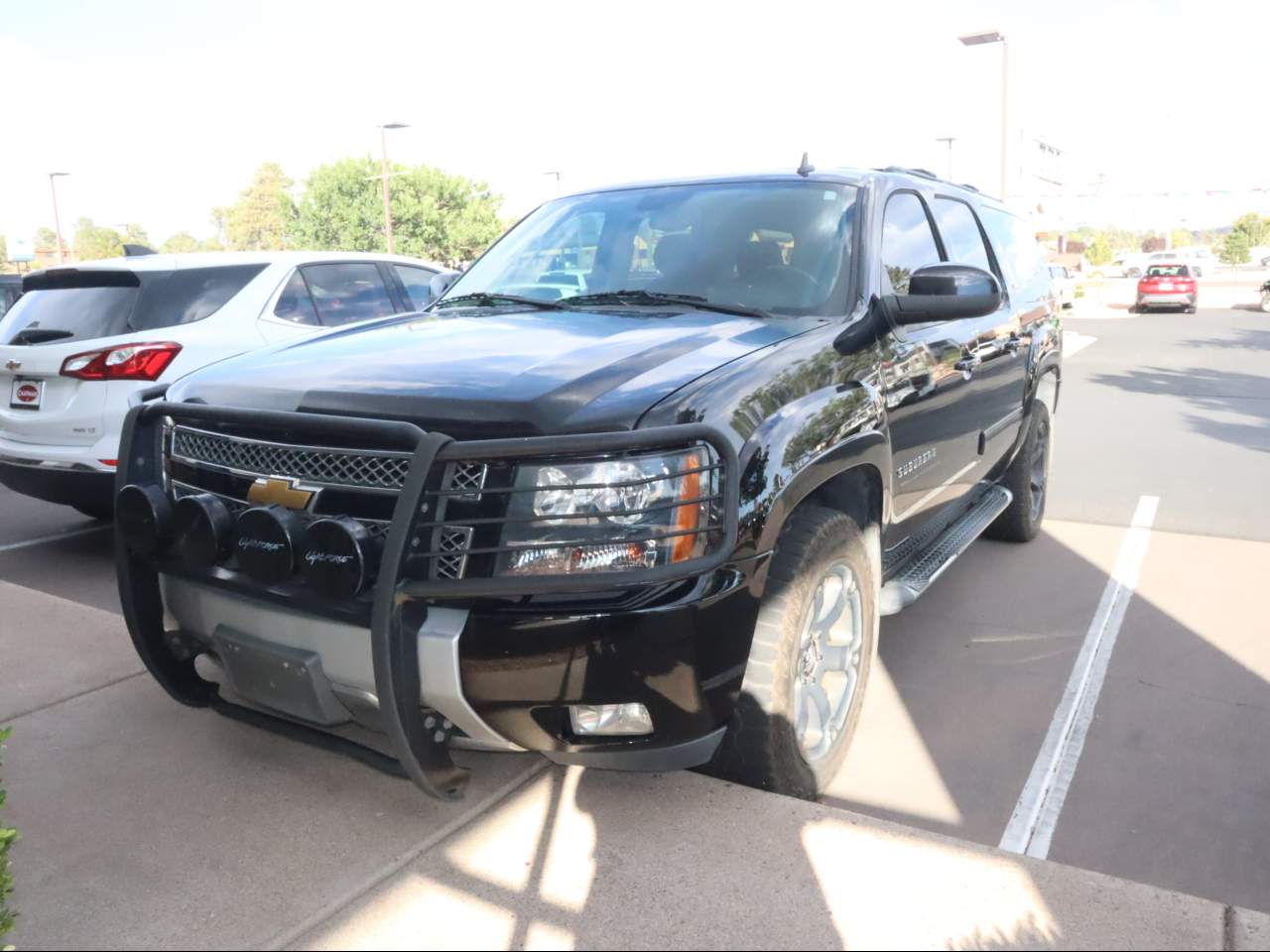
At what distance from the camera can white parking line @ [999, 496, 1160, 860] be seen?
316cm

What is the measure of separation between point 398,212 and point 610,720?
193 ft

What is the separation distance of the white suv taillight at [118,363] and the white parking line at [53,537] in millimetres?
1372

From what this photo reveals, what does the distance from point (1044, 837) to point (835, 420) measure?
4.57ft

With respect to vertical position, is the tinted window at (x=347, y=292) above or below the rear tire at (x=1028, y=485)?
above

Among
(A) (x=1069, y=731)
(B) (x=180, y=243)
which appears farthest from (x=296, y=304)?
(B) (x=180, y=243)

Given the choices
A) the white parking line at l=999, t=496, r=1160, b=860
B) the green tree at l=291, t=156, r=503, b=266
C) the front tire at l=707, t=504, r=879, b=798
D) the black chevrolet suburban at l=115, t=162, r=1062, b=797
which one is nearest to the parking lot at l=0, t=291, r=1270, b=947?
the white parking line at l=999, t=496, r=1160, b=860

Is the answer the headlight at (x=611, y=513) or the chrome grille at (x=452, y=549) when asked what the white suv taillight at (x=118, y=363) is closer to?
the chrome grille at (x=452, y=549)

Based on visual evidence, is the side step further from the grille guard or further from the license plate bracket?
the license plate bracket

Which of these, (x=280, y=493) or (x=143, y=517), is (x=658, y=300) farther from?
(x=143, y=517)

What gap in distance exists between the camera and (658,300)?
143 inches

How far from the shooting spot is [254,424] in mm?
2748

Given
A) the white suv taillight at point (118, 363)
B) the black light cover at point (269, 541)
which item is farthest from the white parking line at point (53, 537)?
the black light cover at point (269, 541)

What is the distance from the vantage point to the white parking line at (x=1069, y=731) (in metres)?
3.16

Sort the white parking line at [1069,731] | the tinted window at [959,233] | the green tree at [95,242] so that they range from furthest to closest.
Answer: the green tree at [95,242], the tinted window at [959,233], the white parking line at [1069,731]
